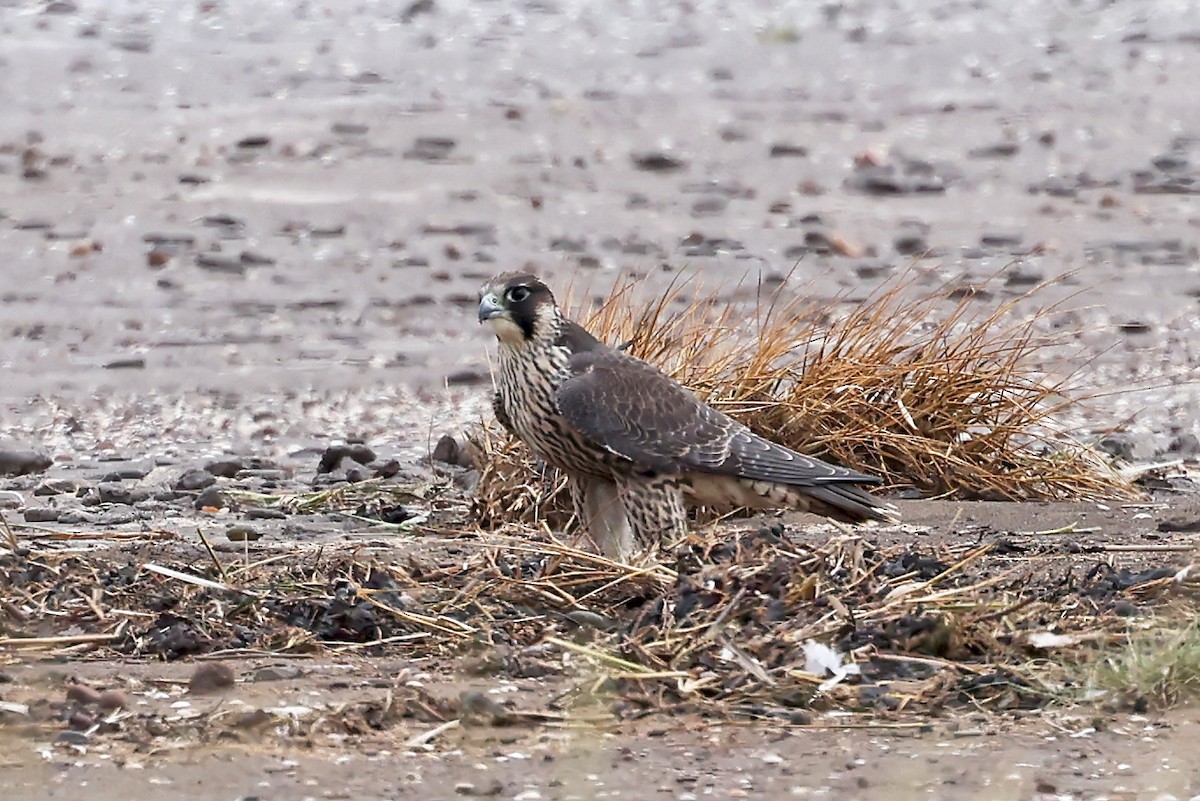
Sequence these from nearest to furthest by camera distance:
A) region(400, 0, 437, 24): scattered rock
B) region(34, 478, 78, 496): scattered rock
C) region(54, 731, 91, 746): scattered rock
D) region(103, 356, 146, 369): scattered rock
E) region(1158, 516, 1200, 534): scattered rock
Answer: region(54, 731, 91, 746): scattered rock < region(1158, 516, 1200, 534): scattered rock < region(34, 478, 78, 496): scattered rock < region(103, 356, 146, 369): scattered rock < region(400, 0, 437, 24): scattered rock

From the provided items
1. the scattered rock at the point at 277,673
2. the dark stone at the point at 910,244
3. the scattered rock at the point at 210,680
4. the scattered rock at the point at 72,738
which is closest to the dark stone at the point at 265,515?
the scattered rock at the point at 277,673

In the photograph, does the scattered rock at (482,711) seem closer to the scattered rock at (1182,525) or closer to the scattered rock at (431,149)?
the scattered rock at (1182,525)

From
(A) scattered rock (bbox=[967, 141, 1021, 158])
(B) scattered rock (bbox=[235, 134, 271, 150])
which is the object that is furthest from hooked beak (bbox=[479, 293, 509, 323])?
(A) scattered rock (bbox=[967, 141, 1021, 158])

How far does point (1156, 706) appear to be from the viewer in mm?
4695

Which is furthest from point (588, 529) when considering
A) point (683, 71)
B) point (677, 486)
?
point (683, 71)

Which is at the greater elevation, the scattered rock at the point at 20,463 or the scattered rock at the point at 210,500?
Answer: the scattered rock at the point at 210,500

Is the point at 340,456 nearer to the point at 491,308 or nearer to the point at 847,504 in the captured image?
the point at 491,308

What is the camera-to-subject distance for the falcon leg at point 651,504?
6.41 metres

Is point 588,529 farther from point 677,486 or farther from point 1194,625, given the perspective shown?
point 1194,625

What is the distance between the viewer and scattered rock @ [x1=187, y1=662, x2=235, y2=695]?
485cm

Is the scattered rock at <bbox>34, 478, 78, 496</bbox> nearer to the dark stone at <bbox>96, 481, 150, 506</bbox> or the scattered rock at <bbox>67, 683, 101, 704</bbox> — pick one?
the dark stone at <bbox>96, 481, 150, 506</bbox>

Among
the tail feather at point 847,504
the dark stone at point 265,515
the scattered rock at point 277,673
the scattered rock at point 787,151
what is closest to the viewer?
the scattered rock at point 277,673

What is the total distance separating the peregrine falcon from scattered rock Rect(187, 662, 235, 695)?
160cm

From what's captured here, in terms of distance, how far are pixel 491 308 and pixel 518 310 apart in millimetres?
75
